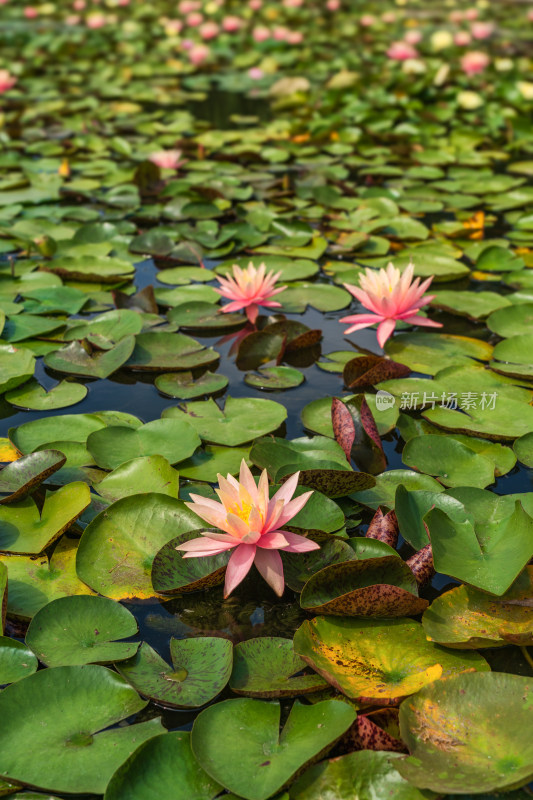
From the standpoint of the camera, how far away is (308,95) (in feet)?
20.8

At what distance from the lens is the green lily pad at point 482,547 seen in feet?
4.95

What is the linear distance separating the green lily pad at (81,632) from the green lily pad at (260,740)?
242 millimetres

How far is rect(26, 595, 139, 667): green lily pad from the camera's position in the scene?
4.57 feet

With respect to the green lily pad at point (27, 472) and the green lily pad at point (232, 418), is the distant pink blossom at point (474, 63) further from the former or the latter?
the green lily pad at point (27, 472)

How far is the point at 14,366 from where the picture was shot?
2.34m

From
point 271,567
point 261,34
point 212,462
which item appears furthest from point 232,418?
point 261,34

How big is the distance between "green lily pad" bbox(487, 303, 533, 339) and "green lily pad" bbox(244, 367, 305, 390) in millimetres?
799

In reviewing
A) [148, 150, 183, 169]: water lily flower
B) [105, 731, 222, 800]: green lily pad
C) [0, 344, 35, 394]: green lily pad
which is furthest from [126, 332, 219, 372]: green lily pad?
[148, 150, 183, 169]: water lily flower

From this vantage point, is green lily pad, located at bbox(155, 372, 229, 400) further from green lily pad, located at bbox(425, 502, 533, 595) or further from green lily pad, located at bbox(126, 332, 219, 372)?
green lily pad, located at bbox(425, 502, 533, 595)

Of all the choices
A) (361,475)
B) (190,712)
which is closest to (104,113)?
(361,475)

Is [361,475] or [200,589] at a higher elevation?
[361,475]

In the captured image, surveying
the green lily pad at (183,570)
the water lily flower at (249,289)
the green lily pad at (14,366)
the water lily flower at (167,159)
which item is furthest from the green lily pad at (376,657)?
the water lily flower at (167,159)

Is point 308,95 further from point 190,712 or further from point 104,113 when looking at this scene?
point 190,712

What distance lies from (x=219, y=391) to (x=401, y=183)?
2622 mm
